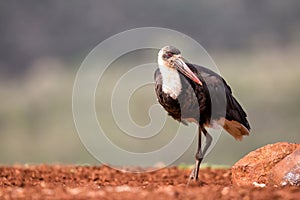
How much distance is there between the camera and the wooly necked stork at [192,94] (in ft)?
38.3

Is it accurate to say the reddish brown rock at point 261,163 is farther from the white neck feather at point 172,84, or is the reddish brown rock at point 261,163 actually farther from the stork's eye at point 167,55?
the stork's eye at point 167,55

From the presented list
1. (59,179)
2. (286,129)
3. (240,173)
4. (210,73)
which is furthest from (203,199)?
(286,129)

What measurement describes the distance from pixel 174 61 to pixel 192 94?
1.66 ft

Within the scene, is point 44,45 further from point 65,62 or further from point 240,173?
point 240,173

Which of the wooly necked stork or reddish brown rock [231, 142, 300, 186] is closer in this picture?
reddish brown rock [231, 142, 300, 186]

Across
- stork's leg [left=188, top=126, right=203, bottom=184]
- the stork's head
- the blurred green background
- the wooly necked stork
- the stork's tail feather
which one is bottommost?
stork's leg [left=188, top=126, right=203, bottom=184]

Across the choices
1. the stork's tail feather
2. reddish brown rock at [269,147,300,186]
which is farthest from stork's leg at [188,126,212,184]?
reddish brown rock at [269,147,300,186]

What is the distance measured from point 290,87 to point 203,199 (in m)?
48.2

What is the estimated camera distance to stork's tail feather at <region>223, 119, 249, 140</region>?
481 inches

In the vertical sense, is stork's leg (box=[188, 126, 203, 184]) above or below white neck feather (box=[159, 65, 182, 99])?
below

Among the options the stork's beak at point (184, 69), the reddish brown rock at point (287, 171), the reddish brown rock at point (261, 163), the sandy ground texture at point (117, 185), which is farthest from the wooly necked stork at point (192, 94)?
the reddish brown rock at point (287, 171)

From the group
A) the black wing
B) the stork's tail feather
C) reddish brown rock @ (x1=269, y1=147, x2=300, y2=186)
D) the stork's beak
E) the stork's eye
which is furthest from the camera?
the stork's tail feather

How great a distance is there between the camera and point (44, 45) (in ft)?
257

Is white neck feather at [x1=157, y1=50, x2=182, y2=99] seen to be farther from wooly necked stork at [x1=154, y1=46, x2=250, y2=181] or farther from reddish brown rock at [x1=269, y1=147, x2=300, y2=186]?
reddish brown rock at [x1=269, y1=147, x2=300, y2=186]
